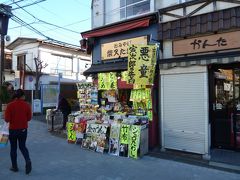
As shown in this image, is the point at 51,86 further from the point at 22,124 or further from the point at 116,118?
the point at 22,124

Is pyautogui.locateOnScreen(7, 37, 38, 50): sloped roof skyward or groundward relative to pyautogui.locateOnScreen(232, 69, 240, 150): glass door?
skyward

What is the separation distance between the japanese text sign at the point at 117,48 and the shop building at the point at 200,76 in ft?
3.82

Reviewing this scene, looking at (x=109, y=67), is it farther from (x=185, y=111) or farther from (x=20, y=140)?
(x=20, y=140)

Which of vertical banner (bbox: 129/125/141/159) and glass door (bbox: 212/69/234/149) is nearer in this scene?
vertical banner (bbox: 129/125/141/159)

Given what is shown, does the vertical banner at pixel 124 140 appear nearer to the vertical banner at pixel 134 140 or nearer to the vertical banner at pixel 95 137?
the vertical banner at pixel 134 140

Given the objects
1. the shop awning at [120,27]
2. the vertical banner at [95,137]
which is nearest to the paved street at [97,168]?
the vertical banner at [95,137]

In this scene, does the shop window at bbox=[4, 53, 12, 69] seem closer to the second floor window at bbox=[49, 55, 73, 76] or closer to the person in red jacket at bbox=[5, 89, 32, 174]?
the second floor window at bbox=[49, 55, 73, 76]

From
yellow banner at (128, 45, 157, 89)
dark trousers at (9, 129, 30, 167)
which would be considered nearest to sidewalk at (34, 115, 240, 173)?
yellow banner at (128, 45, 157, 89)

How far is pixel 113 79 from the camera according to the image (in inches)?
419

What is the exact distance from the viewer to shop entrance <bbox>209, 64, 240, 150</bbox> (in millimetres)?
8602

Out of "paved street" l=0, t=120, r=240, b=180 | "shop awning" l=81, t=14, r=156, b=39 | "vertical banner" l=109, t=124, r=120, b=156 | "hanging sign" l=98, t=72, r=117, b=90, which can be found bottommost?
"paved street" l=0, t=120, r=240, b=180

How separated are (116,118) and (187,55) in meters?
3.08

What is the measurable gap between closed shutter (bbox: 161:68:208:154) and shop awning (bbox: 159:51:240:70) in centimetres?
32

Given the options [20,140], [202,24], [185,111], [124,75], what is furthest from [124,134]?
[202,24]
